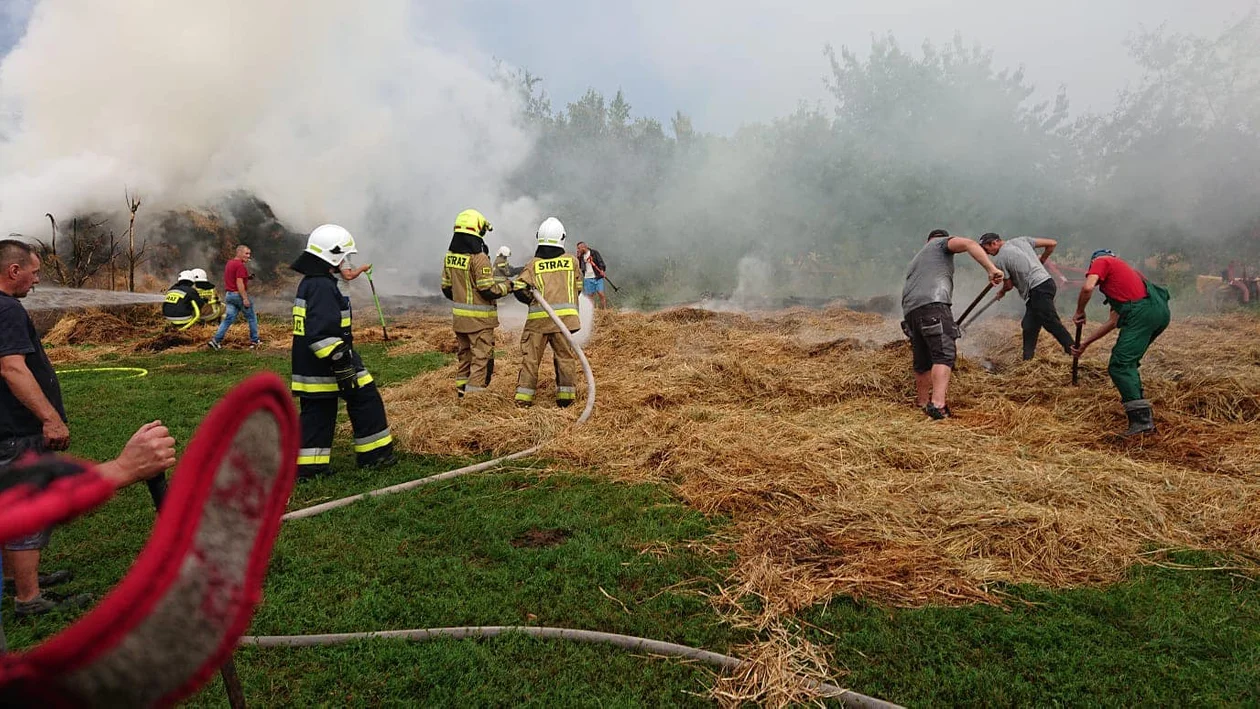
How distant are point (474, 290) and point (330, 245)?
2.22 meters

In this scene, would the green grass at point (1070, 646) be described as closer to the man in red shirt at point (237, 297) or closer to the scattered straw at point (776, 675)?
the scattered straw at point (776, 675)

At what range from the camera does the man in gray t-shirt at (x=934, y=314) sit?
6129 mm

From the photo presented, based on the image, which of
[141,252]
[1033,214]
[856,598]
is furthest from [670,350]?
[141,252]

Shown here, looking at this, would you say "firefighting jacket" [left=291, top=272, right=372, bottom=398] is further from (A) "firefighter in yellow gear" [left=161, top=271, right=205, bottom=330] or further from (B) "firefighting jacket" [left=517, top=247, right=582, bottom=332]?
(A) "firefighter in yellow gear" [left=161, top=271, right=205, bottom=330]

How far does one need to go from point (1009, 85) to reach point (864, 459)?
16017 millimetres

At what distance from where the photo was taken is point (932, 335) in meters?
6.29

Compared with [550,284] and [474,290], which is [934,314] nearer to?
[550,284]

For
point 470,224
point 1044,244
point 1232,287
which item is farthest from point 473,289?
point 1232,287

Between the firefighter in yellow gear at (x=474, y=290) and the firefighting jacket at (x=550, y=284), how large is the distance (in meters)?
0.27

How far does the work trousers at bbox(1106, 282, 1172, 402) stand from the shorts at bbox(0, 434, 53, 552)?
721 cm

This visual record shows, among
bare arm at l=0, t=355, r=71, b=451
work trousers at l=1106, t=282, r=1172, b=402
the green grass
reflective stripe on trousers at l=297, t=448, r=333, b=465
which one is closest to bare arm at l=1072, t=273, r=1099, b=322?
work trousers at l=1106, t=282, r=1172, b=402

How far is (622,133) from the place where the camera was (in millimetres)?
29266

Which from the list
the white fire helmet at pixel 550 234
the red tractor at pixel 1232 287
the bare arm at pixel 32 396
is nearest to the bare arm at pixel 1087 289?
the white fire helmet at pixel 550 234

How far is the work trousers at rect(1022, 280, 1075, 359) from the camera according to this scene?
7.60 meters
